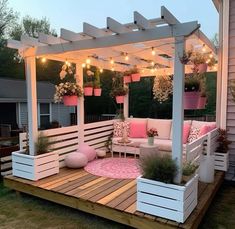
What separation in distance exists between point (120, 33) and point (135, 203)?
230 cm

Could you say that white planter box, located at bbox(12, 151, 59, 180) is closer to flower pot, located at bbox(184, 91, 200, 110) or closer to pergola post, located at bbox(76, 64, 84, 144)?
pergola post, located at bbox(76, 64, 84, 144)

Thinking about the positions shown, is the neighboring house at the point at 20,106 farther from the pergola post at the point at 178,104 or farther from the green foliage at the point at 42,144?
the pergola post at the point at 178,104

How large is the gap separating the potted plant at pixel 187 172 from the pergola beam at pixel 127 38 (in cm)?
162

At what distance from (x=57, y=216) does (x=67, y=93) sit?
237 centimetres

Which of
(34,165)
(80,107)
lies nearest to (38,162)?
(34,165)

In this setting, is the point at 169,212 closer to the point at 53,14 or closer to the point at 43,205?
the point at 43,205

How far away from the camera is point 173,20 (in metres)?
2.88

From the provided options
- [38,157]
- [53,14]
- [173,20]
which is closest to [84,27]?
[173,20]

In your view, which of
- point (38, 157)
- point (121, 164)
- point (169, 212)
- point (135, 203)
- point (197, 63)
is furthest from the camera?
point (121, 164)

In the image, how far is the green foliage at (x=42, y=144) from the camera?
14.4 feet

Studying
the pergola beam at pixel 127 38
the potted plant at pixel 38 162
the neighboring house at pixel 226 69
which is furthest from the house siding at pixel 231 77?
the potted plant at pixel 38 162

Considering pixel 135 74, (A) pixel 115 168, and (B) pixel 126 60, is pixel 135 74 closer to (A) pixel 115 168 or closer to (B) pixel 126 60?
(B) pixel 126 60

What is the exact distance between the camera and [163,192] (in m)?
2.88

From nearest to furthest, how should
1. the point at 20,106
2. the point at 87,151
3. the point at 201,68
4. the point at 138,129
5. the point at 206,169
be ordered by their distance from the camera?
the point at 201,68
the point at 206,169
the point at 87,151
the point at 138,129
the point at 20,106
